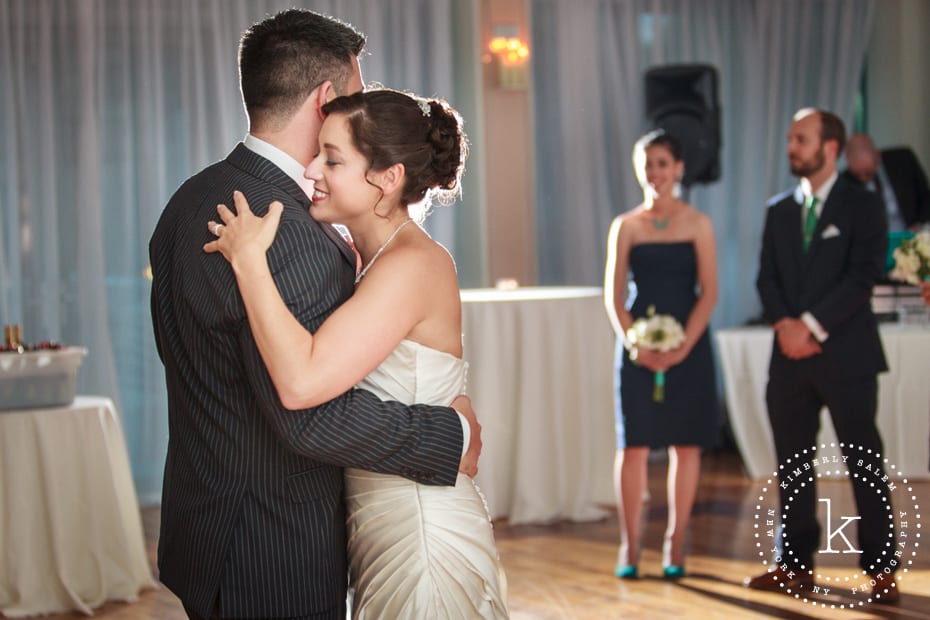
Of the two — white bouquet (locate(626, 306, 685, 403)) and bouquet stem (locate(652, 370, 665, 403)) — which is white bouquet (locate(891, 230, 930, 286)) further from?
bouquet stem (locate(652, 370, 665, 403))

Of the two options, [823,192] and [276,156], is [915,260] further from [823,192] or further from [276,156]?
[276,156]

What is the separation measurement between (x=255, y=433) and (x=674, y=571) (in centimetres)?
316

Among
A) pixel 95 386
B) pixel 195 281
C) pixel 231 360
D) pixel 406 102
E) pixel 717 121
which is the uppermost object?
pixel 717 121

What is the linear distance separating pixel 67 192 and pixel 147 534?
2214mm

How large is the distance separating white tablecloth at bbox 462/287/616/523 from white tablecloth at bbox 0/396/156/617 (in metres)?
1.91

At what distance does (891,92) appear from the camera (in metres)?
8.01

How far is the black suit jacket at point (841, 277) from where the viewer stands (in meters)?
4.16

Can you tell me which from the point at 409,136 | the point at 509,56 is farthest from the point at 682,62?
the point at 409,136

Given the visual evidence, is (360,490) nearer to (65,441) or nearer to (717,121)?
(65,441)

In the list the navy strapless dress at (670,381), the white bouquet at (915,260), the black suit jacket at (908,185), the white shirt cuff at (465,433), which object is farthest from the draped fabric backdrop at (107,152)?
the white shirt cuff at (465,433)

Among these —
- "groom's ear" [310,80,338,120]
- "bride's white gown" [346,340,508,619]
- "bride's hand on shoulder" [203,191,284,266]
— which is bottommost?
"bride's white gown" [346,340,508,619]

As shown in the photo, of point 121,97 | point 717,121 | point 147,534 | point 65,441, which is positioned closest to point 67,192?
point 121,97

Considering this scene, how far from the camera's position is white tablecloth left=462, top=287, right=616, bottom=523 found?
220 inches
